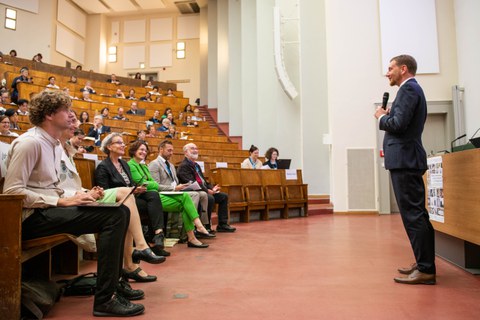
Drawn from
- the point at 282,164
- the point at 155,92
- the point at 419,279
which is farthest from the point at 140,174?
the point at 155,92

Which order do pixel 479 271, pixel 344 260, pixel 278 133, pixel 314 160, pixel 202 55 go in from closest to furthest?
1. pixel 479 271
2. pixel 344 260
3. pixel 314 160
4. pixel 278 133
5. pixel 202 55

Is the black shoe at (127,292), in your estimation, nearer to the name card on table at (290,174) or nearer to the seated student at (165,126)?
the name card on table at (290,174)

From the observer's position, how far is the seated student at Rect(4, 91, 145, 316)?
1.47 metres

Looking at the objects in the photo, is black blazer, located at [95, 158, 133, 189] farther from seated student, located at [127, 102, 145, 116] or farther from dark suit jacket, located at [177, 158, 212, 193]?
seated student, located at [127, 102, 145, 116]

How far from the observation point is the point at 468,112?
18.1 ft

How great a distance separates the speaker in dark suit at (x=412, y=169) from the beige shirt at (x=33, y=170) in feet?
5.18

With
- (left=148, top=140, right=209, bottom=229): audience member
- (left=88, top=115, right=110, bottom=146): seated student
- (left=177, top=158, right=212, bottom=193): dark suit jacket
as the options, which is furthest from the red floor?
(left=88, top=115, right=110, bottom=146): seated student

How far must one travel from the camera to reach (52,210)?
4.94 feet

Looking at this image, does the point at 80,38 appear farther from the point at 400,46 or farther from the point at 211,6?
the point at 400,46

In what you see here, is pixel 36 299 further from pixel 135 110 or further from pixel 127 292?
pixel 135 110

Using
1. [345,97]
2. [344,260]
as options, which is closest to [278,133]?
[345,97]

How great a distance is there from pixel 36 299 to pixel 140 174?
1.65m

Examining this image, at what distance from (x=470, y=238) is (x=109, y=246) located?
1733 millimetres

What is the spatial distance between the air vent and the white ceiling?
19 cm
